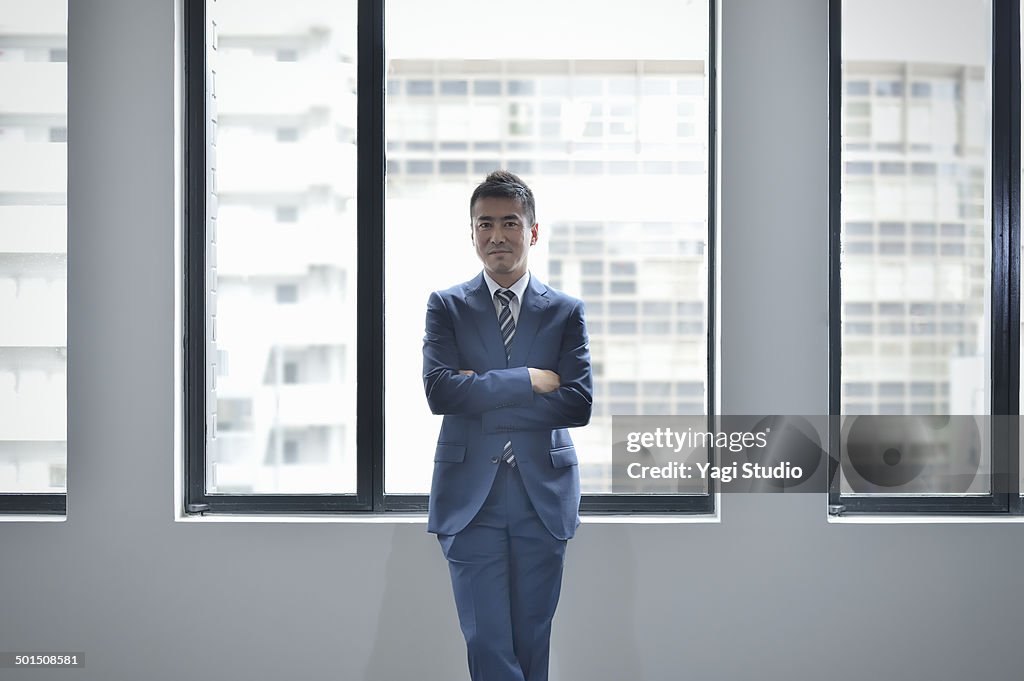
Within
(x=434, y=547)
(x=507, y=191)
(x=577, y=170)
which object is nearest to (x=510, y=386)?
(x=507, y=191)

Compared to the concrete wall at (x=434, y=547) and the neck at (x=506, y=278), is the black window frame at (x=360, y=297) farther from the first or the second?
the neck at (x=506, y=278)

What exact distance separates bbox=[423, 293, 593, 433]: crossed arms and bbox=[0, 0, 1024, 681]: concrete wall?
25.6 inches

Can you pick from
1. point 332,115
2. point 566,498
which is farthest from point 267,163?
point 566,498

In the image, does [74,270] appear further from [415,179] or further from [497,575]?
[497,575]

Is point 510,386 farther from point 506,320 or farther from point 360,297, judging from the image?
point 360,297

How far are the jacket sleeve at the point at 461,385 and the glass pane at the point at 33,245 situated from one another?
144 centimetres

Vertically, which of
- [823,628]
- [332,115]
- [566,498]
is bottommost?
[823,628]

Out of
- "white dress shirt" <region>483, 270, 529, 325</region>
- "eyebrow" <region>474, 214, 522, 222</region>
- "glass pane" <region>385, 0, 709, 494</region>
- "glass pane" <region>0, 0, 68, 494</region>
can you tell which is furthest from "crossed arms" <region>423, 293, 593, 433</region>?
"glass pane" <region>0, 0, 68, 494</region>

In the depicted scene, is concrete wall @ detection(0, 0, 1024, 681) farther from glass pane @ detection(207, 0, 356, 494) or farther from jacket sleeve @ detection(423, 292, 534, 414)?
jacket sleeve @ detection(423, 292, 534, 414)

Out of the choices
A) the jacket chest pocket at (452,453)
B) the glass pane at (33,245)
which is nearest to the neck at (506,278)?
the jacket chest pocket at (452,453)

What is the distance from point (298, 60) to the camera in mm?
2477

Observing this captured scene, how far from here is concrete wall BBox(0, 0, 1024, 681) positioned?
2.34 meters

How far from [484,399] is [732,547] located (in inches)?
41.9

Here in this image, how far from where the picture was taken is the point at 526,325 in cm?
195
